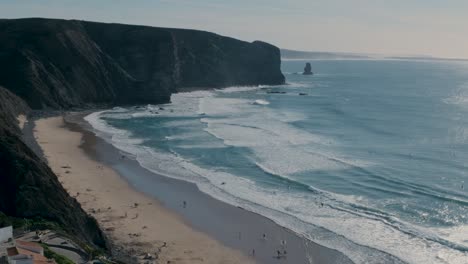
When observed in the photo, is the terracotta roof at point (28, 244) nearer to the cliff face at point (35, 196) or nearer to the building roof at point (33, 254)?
the building roof at point (33, 254)

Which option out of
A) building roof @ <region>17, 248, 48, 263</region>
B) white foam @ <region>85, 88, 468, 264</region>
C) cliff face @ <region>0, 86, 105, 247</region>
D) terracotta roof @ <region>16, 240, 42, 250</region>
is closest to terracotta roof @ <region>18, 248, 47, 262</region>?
building roof @ <region>17, 248, 48, 263</region>

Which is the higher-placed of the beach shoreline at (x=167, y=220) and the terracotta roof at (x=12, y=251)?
the terracotta roof at (x=12, y=251)

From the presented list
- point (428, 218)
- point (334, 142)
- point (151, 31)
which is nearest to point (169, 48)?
point (151, 31)

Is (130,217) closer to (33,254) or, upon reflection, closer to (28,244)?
(28,244)

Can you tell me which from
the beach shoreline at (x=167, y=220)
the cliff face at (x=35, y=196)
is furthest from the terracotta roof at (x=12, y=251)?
the beach shoreline at (x=167, y=220)

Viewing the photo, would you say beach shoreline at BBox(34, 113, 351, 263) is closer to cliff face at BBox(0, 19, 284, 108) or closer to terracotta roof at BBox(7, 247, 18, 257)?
terracotta roof at BBox(7, 247, 18, 257)

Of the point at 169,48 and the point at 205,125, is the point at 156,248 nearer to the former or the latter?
the point at 205,125

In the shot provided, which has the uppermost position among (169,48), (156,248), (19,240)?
(169,48)
